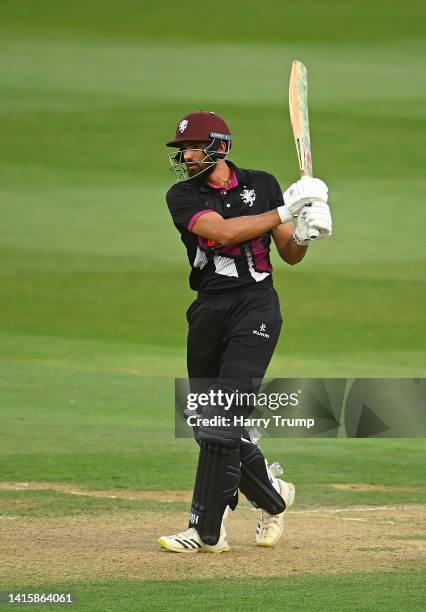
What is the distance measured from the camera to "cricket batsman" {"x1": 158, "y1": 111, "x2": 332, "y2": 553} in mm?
6094

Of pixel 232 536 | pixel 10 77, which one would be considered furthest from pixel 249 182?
pixel 10 77

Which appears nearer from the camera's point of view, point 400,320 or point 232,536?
point 232,536

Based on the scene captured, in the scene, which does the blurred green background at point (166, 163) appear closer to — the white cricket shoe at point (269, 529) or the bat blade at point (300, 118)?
the white cricket shoe at point (269, 529)

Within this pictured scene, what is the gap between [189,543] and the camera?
20.3ft

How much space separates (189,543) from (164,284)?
483 inches

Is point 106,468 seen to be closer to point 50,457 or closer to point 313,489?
point 50,457

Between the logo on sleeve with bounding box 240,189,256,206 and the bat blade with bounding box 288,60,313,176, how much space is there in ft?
0.85

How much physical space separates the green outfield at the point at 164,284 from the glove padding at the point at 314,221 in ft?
4.91

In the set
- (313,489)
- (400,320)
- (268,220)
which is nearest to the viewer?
(268,220)

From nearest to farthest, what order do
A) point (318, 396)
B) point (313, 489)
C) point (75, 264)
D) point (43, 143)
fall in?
point (313, 489), point (318, 396), point (75, 264), point (43, 143)

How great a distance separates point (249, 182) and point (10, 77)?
2335 cm

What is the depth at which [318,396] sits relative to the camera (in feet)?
36.9

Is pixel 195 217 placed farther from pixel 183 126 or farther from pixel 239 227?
pixel 183 126

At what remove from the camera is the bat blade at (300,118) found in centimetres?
625
